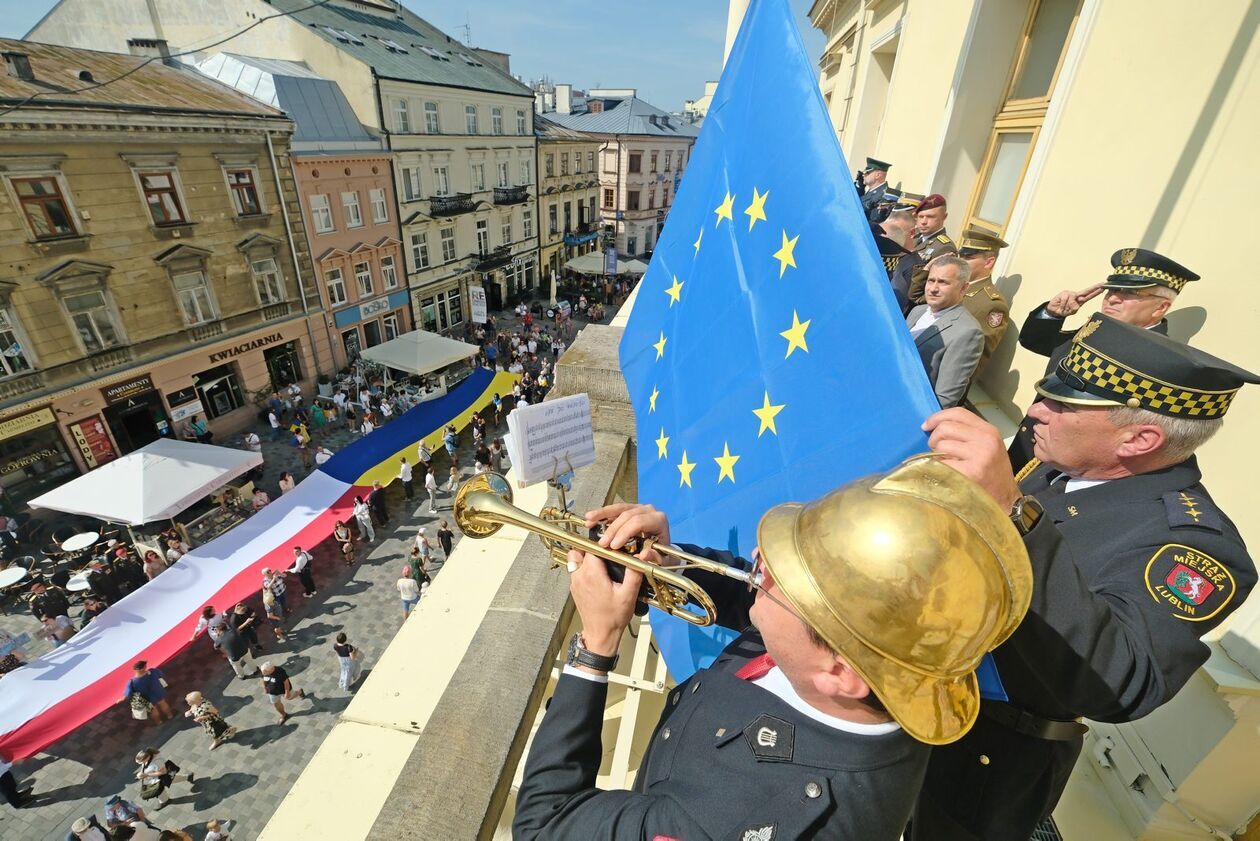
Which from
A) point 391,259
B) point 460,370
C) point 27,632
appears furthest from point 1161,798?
point 391,259

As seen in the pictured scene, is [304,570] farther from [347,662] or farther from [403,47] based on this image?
[403,47]

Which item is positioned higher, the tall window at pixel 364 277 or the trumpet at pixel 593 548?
the trumpet at pixel 593 548

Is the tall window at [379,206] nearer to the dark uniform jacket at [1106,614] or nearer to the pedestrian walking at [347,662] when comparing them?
the pedestrian walking at [347,662]

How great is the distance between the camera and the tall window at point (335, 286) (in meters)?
21.9

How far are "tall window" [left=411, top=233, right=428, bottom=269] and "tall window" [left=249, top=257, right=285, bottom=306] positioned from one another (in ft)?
22.8

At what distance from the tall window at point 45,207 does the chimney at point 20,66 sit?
2450 millimetres

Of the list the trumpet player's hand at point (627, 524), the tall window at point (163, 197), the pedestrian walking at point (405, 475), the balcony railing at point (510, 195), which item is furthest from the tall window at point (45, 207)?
the trumpet player's hand at point (627, 524)

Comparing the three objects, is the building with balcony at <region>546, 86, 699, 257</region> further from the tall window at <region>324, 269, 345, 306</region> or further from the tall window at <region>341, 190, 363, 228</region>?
the tall window at <region>324, 269, 345, 306</region>

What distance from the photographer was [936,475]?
1.38 m

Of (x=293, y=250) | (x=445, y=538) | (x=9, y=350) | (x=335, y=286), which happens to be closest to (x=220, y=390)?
(x=9, y=350)

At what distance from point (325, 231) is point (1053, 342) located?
2358 cm

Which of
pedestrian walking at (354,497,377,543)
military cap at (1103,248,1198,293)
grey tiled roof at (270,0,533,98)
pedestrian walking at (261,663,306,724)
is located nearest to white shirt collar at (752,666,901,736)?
military cap at (1103,248,1198,293)

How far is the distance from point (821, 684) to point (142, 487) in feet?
48.5

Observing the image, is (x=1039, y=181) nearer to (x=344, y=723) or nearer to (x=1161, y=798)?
(x=1161, y=798)
